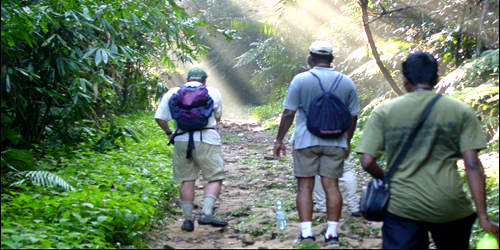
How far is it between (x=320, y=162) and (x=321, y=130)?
0.34 meters

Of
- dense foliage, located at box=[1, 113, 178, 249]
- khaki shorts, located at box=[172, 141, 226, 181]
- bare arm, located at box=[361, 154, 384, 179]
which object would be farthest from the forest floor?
bare arm, located at box=[361, 154, 384, 179]

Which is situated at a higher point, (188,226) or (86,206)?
(86,206)

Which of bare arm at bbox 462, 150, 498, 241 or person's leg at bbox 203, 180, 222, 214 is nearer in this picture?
bare arm at bbox 462, 150, 498, 241

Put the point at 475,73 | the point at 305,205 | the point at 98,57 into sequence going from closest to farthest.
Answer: the point at 305,205 → the point at 98,57 → the point at 475,73

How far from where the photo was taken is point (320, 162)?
5141 millimetres

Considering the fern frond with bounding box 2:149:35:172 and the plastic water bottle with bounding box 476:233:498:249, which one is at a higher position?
the plastic water bottle with bounding box 476:233:498:249

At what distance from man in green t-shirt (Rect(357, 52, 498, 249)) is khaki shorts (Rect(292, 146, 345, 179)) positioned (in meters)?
1.55

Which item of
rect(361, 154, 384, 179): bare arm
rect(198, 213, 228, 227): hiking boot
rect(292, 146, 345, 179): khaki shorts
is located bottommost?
rect(198, 213, 228, 227): hiking boot

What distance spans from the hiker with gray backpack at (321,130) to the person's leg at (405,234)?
5.23 ft

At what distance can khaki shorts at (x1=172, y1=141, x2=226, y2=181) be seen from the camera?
6043mm

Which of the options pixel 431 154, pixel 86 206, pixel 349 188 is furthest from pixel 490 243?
pixel 86 206

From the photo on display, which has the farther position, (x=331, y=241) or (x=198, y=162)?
(x=198, y=162)

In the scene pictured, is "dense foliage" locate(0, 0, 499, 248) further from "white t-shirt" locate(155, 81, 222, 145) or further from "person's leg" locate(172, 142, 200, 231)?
"white t-shirt" locate(155, 81, 222, 145)

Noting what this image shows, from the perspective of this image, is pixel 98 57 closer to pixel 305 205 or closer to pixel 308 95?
pixel 308 95
